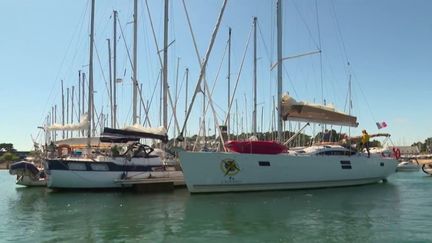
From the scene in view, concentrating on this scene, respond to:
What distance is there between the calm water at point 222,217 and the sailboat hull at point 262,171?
666 millimetres

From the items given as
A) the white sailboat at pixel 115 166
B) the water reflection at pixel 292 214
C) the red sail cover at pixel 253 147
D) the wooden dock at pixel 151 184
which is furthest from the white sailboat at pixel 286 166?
the white sailboat at pixel 115 166

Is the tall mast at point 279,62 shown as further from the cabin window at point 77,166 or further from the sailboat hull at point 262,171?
the cabin window at point 77,166

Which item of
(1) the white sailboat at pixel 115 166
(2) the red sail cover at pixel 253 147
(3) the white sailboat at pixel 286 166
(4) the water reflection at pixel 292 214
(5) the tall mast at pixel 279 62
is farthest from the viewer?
(1) the white sailboat at pixel 115 166

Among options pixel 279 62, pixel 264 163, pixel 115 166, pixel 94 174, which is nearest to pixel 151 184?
pixel 115 166

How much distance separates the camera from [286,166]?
27250mm

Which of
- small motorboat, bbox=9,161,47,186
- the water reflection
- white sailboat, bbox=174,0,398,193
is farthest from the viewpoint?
small motorboat, bbox=9,161,47,186

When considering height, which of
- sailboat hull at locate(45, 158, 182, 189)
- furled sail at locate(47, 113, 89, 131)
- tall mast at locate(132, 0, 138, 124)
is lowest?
sailboat hull at locate(45, 158, 182, 189)

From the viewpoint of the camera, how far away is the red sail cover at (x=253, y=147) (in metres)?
26.3

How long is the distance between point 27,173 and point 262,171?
20.7 meters

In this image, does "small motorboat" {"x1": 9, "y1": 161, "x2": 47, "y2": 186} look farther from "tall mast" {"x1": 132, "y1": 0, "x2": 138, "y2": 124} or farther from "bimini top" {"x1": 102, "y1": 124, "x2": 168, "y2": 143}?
"bimini top" {"x1": 102, "y1": 124, "x2": 168, "y2": 143}

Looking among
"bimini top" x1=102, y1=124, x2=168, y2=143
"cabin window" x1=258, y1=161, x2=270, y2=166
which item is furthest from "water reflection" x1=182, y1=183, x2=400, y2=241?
"bimini top" x1=102, y1=124, x2=168, y2=143

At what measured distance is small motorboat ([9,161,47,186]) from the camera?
36.8 metres

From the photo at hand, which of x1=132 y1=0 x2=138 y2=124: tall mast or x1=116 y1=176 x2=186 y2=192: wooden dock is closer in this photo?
x1=116 y1=176 x2=186 y2=192: wooden dock

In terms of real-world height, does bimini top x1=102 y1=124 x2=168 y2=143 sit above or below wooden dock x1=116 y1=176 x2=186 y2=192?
above
